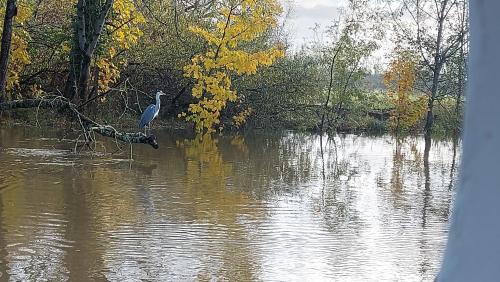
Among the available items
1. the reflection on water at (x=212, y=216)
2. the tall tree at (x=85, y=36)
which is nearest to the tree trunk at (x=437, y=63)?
the reflection on water at (x=212, y=216)

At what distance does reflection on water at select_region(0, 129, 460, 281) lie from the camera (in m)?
6.16

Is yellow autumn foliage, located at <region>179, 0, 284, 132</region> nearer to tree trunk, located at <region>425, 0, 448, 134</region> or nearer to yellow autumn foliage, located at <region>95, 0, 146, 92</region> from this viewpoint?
yellow autumn foliage, located at <region>95, 0, 146, 92</region>

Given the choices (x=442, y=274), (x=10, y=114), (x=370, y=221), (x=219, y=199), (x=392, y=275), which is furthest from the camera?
(x=10, y=114)

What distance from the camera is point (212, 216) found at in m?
8.34

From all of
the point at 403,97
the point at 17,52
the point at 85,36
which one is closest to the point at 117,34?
the point at 85,36

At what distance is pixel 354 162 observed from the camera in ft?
51.3

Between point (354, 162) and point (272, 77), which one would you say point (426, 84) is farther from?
point (354, 162)

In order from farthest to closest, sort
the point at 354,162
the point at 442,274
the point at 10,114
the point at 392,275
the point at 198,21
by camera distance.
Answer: the point at 198,21, the point at 10,114, the point at 354,162, the point at 392,275, the point at 442,274

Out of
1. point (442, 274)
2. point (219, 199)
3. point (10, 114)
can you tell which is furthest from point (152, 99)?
point (442, 274)

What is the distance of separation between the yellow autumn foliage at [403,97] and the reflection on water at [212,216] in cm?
1193

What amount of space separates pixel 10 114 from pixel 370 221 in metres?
13.3

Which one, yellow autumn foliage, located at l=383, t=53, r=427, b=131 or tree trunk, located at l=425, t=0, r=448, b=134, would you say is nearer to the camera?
yellow autumn foliage, located at l=383, t=53, r=427, b=131

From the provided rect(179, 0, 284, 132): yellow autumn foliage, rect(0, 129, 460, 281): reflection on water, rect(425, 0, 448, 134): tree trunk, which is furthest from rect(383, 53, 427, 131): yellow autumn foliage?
rect(0, 129, 460, 281): reflection on water

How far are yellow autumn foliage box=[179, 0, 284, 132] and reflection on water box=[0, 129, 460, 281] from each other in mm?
4694
